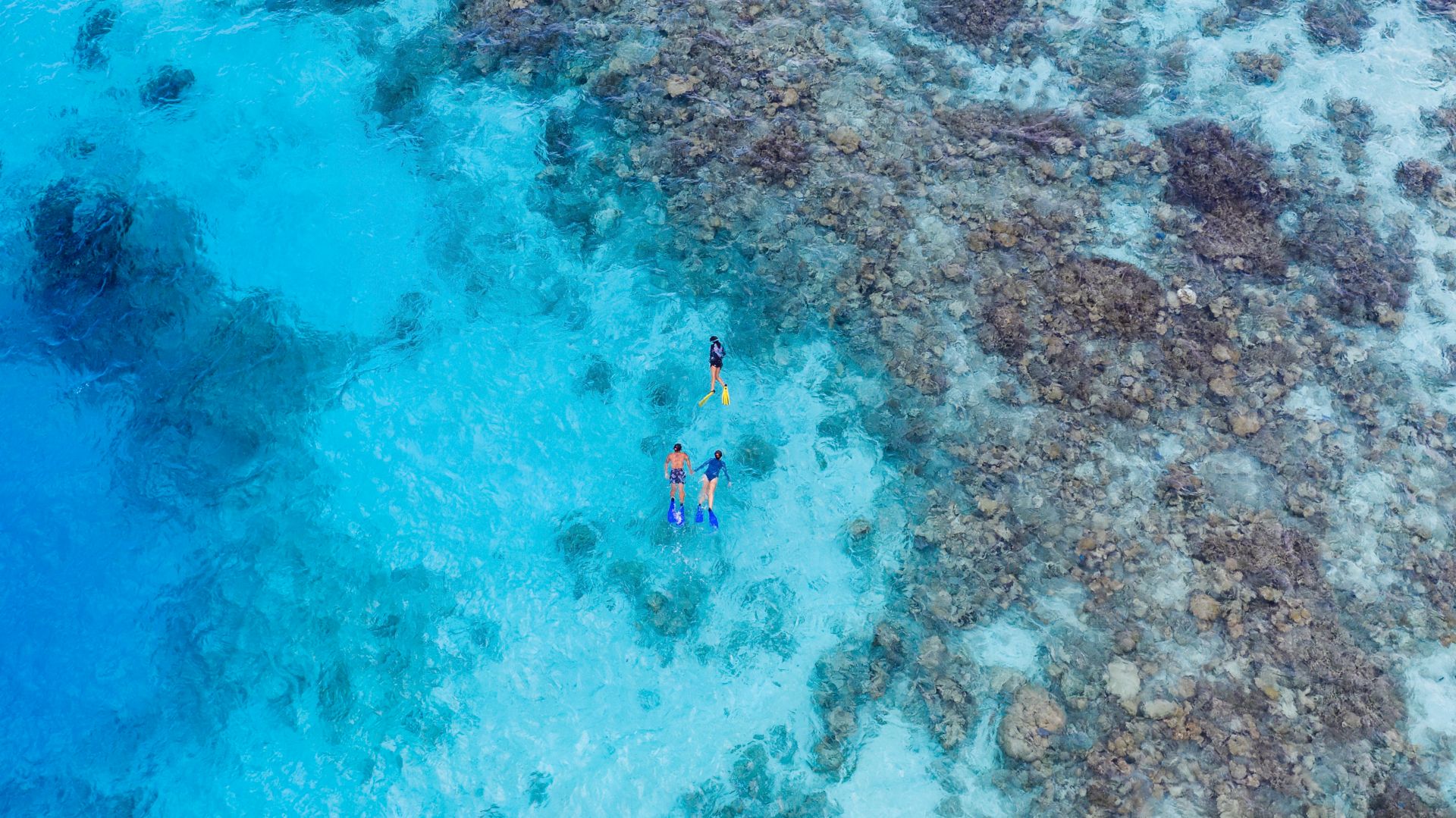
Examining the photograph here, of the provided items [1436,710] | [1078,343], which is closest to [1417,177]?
[1078,343]

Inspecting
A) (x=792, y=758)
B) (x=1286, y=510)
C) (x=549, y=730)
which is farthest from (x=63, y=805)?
(x=1286, y=510)

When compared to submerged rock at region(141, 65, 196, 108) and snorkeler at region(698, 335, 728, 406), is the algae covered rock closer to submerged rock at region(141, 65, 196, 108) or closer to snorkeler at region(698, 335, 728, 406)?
snorkeler at region(698, 335, 728, 406)

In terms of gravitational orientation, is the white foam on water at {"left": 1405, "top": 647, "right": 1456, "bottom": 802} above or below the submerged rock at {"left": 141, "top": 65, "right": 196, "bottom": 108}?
below

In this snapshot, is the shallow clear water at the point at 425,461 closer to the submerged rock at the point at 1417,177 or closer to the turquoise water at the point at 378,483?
the turquoise water at the point at 378,483

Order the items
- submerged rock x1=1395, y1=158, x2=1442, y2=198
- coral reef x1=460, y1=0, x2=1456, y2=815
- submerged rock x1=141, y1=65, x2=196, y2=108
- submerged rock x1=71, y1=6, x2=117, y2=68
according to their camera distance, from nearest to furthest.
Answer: coral reef x1=460, y1=0, x2=1456, y2=815 → submerged rock x1=1395, y1=158, x2=1442, y2=198 → submerged rock x1=141, y1=65, x2=196, y2=108 → submerged rock x1=71, y1=6, x2=117, y2=68

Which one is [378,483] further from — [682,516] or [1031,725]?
[1031,725]

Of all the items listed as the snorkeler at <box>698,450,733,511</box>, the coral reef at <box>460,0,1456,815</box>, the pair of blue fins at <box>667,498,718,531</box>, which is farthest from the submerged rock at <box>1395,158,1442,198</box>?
the pair of blue fins at <box>667,498,718,531</box>
